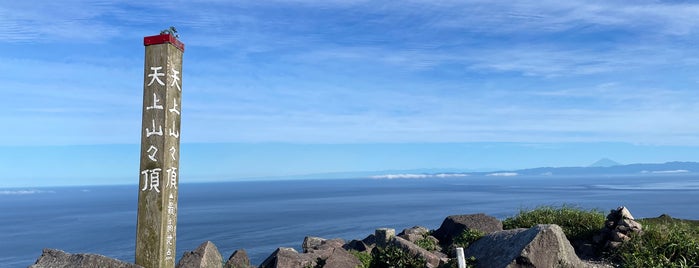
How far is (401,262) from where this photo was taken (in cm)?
1369

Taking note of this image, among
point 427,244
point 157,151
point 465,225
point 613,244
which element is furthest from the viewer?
point 465,225

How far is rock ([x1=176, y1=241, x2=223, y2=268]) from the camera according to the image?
1441 cm

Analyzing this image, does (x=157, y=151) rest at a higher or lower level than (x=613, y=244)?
higher

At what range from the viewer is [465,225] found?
18.5 metres

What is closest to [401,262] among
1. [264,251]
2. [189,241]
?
[264,251]

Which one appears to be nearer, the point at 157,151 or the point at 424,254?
the point at 157,151

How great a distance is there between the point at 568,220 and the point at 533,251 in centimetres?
645

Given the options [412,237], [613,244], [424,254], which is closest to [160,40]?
[424,254]

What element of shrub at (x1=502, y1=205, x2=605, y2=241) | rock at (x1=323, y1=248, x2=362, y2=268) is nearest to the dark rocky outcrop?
shrub at (x1=502, y1=205, x2=605, y2=241)

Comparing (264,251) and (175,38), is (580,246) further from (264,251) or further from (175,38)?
(264,251)

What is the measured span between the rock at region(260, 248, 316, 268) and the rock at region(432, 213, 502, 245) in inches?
A: 231

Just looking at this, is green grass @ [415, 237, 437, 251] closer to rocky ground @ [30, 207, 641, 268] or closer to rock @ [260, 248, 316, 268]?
rocky ground @ [30, 207, 641, 268]

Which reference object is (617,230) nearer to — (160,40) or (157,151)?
(157,151)

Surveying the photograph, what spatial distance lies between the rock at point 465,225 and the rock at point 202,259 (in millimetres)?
7859
